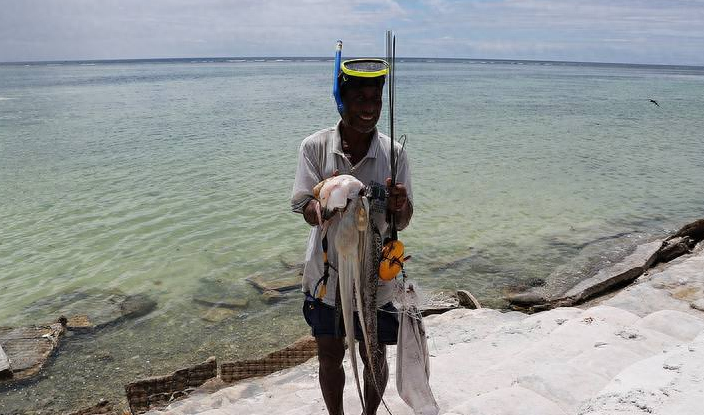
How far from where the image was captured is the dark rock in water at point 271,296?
25.7ft

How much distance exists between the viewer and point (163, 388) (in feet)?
15.6

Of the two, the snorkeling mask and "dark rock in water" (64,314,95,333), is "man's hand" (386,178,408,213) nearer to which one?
the snorkeling mask

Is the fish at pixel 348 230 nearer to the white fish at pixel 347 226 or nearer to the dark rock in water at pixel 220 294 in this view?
the white fish at pixel 347 226

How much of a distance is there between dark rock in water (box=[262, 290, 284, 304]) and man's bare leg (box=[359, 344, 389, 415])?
16.1 feet

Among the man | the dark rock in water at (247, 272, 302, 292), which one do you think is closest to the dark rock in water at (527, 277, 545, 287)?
the dark rock in water at (247, 272, 302, 292)

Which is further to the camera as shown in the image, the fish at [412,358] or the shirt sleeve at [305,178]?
the fish at [412,358]

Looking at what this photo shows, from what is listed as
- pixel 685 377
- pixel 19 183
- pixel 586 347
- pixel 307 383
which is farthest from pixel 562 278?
pixel 19 183

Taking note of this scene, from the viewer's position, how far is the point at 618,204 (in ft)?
41.4

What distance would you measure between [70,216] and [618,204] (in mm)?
12015

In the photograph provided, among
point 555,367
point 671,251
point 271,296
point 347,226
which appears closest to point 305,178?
point 347,226

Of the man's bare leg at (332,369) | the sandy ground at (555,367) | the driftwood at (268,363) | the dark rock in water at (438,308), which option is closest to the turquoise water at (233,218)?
the dark rock in water at (438,308)

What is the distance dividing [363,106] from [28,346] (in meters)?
5.91

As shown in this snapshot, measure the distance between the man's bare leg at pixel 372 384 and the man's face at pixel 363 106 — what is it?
3.85 ft

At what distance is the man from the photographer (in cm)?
263
